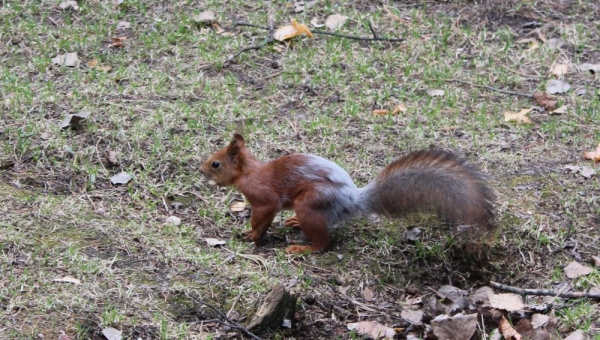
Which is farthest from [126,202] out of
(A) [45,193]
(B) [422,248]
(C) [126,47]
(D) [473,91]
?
(D) [473,91]

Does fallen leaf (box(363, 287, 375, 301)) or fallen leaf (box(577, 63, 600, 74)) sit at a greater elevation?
fallen leaf (box(577, 63, 600, 74))

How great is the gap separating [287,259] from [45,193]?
49.4 inches

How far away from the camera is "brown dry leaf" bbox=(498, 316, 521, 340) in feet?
10.8

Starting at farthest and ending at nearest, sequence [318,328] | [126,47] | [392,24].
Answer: [392,24], [126,47], [318,328]

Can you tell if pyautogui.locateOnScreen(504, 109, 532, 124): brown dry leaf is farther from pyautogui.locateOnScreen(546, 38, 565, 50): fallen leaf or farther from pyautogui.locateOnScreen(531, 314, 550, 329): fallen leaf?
pyautogui.locateOnScreen(531, 314, 550, 329): fallen leaf

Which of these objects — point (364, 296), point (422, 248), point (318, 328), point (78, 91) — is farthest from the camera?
point (78, 91)

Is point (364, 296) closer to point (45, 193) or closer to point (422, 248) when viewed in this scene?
point (422, 248)

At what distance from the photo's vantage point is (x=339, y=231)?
13.5ft

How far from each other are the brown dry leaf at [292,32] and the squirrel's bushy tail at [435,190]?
7.19 feet

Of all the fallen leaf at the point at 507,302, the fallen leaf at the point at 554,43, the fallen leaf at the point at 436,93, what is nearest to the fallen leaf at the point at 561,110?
the fallen leaf at the point at 436,93

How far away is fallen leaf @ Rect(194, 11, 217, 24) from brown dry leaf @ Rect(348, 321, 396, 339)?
3.12 meters

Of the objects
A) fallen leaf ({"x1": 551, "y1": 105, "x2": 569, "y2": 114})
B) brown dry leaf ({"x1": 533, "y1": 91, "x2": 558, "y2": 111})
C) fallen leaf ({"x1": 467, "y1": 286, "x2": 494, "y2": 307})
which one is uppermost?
fallen leaf ({"x1": 467, "y1": 286, "x2": 494, "y2": 307})

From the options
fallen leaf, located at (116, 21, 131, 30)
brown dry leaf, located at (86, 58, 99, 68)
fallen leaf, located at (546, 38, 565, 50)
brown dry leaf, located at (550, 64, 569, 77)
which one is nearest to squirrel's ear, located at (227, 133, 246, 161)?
brown dry leaf, located at (86, 58, 99, 68)

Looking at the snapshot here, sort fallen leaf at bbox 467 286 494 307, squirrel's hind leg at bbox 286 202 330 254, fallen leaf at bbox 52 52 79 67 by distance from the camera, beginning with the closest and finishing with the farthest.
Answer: fallen leaf at bbox 467 286 494 307
squirrel's hind leg at bbox 286 202 330 254
fallen leaf at bbox 52 52 79 67
